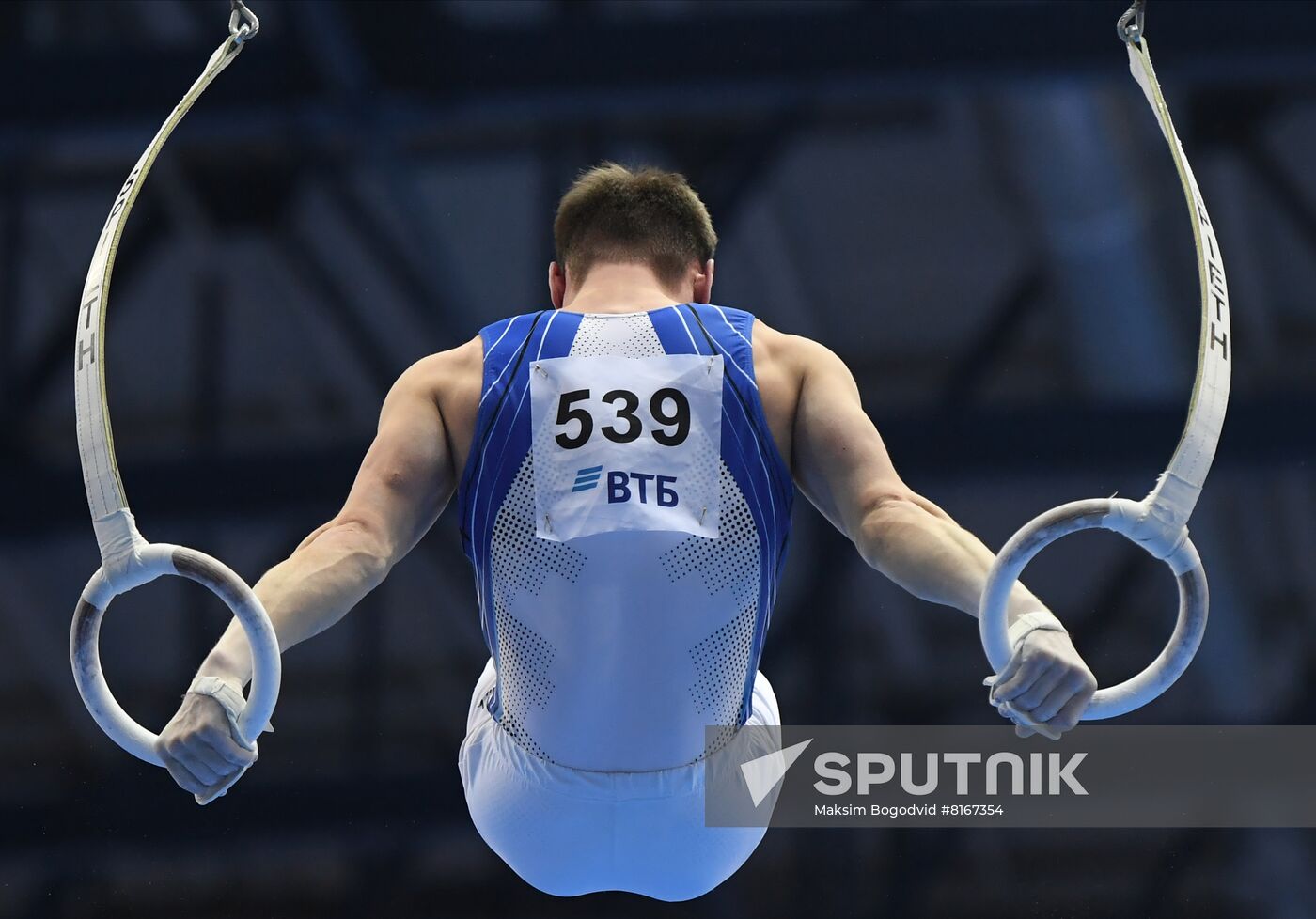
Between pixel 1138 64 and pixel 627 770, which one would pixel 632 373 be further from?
pixel 1138 64

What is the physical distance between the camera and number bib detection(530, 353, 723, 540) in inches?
112

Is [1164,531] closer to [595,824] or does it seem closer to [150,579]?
[595,824]

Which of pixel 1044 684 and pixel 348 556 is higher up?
pixel 348 556

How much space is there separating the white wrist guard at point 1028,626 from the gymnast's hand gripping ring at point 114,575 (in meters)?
1.00

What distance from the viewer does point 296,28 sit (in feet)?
19.1

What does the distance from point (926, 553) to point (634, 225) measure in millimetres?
964

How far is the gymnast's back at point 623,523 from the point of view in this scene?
284cm

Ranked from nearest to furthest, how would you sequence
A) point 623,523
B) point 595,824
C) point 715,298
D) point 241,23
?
point 623,523, point 595,824, point 241,23, point 715,298

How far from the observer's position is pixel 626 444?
2861 millimetres

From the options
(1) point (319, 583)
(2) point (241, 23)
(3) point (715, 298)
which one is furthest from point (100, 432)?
(3) point (715, 298)

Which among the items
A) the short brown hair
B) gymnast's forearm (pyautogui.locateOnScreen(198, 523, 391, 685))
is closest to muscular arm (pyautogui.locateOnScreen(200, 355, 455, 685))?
gymnast's forearm (pyautogui.locateOnScreen(198, 523, 391, 685))

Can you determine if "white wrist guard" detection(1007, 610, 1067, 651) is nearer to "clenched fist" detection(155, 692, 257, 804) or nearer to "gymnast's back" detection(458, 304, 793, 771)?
"gymnast's back" detection(458, 304, 793, 771)

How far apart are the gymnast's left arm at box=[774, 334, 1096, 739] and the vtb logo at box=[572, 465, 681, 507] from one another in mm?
269

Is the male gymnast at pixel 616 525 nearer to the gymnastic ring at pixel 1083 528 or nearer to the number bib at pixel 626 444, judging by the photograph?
the number bib at pixel 626 444
